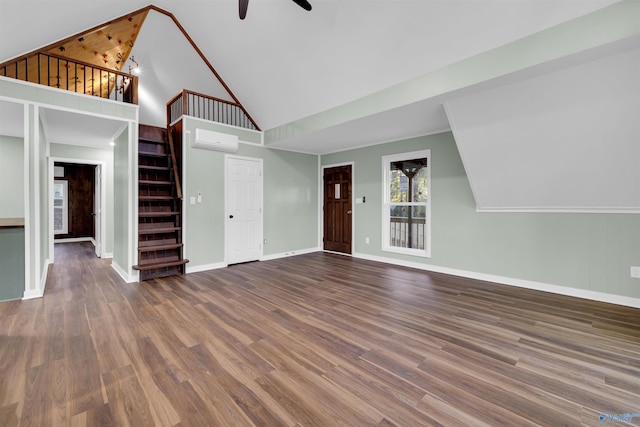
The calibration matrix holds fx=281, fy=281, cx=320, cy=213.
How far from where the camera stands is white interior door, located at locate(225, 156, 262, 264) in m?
5.18

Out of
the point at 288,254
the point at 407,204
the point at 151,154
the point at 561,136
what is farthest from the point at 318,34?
the point at 288,254

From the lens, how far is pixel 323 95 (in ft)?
13.4

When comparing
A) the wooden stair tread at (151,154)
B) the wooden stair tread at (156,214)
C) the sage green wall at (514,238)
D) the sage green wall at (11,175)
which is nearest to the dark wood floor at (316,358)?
the sage green wall at (514,238)

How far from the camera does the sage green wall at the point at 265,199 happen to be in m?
4.73

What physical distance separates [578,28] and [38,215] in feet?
19.1

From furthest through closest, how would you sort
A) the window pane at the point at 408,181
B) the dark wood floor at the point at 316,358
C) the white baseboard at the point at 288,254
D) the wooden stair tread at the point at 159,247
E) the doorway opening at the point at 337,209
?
the doorway opening at the point at 337,209 → the white baseboard at the point at 288,254 → the window pane at the point at 408,181 → the wooden stair tread at the point at 159,247 → the dark wood floor at the point at 316,358

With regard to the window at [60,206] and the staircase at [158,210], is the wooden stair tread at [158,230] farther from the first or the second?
the window at [60,206]

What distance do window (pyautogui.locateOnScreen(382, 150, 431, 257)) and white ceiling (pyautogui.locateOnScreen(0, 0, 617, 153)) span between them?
556mm

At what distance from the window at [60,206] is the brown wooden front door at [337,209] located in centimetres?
816

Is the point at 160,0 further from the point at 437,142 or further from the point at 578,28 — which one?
the point at 578,28

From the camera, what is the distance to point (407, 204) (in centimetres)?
516

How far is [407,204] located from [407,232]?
550mm

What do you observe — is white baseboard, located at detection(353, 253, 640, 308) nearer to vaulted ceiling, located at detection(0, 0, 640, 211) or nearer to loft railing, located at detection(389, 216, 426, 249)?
loft railing, located at detection(389, 216, 426, 249)

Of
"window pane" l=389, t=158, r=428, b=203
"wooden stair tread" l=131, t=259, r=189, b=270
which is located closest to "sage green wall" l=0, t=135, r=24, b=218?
"wooden stair tread" l=131, t=259, r=189, b=270
